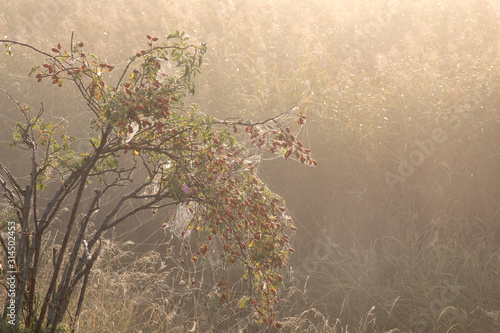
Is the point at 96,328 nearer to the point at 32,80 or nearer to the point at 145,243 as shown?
the point at 145,243

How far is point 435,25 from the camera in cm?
664

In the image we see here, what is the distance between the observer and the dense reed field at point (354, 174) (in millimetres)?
4016

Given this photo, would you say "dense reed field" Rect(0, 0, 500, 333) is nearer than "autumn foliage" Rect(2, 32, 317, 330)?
No

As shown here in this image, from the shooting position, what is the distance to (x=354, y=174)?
4.88 m

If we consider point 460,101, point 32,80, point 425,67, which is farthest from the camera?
point 32,80

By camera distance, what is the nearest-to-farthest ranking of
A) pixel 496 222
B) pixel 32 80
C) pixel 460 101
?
pixel 496 222 → pixel 460 101 → pixel 32 80

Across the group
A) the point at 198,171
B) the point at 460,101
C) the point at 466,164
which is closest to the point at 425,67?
the point at 460,101

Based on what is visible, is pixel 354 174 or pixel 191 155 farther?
pixel 354 174

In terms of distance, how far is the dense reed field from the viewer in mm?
4016

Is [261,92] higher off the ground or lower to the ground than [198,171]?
higher

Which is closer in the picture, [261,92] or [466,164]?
[466,164]

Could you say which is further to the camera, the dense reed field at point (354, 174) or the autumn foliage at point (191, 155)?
the dense reed field at point (354, 174)

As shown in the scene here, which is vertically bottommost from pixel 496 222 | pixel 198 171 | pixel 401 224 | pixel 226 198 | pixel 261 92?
pixel 496 222

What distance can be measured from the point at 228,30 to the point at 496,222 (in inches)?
157
